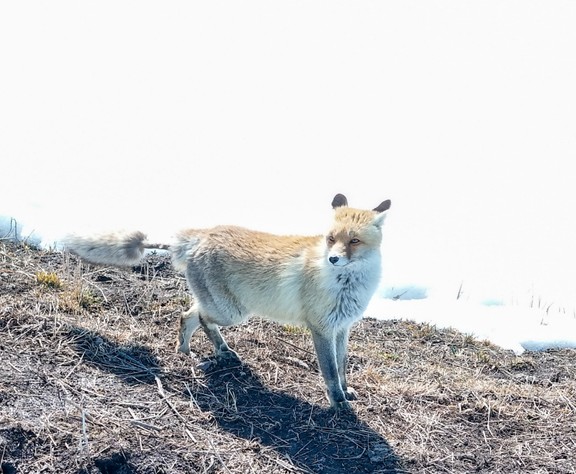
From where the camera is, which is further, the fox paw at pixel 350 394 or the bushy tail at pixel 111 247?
the bushy tail at pixel 111 247

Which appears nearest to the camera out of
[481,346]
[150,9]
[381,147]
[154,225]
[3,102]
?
[481,346]

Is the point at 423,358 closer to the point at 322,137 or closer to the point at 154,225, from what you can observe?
the point at 154,225

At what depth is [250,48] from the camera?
64.9ft

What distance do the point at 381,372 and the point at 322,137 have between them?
10002mm

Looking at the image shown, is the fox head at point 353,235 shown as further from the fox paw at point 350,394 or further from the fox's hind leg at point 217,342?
the fox's hind leg at point 217,342

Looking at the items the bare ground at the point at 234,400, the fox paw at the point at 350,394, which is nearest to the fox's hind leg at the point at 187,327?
the bare ground at the point at 234,400

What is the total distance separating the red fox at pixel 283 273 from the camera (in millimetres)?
5680

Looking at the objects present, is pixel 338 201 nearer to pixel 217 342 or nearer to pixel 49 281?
pixel 217 342

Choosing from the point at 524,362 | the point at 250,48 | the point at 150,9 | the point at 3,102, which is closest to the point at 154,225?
the point at 524,362

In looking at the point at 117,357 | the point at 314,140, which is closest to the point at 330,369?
the point at 117,357

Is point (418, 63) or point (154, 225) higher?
point (418, 63)

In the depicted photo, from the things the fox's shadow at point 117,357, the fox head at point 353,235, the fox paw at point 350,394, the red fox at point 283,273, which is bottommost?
the fox paw at point 350,394

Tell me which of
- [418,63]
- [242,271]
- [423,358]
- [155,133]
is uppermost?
[418,63]

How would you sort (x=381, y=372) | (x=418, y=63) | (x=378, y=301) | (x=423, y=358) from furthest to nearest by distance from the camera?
(x=418, y=63) → (x=378, y=301) → (x=423, y=358) → (x=381, y=372)
